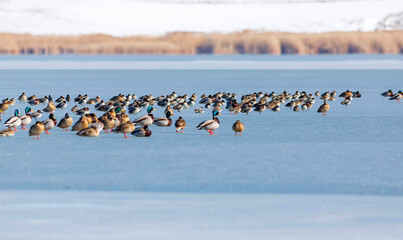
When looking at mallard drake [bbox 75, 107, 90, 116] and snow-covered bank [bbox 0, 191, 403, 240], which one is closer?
snow-covered bank [bbox 0, 191, 403, 240]

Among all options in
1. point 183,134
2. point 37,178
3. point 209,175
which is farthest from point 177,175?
point 183,134

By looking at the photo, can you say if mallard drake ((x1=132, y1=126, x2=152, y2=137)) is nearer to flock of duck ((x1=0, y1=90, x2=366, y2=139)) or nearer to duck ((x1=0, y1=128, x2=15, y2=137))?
flock of duck ((x1=0, y1=90, x2=366, y2=139))

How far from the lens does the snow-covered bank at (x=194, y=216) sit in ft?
31.2

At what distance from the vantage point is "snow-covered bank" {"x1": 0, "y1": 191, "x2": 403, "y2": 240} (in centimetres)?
950

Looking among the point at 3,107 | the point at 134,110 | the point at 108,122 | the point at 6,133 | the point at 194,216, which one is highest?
the point at 194,216

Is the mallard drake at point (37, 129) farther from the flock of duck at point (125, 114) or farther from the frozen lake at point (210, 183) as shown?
the frozen lake at point (210, 183)

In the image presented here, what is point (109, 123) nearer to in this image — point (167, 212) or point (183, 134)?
point (183, 134)

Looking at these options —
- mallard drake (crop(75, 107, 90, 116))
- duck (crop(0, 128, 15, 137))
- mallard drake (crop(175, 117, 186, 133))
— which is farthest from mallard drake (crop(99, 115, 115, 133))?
mallard drake (crop(75, 107, 90, 116))

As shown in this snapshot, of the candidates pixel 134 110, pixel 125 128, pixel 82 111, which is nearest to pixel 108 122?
pixel 125 128

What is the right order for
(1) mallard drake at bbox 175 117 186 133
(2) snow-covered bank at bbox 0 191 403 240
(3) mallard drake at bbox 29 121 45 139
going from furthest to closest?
(1) mallard drake at bbox 175 117 186 133 → (3) mallard drake at bbox 29 121 45 139 → (2) snow-covered bank at bbox 0 191 403 240

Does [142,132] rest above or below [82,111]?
above

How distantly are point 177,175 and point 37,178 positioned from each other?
8.00ft

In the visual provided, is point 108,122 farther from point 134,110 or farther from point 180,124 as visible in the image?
point 134,110

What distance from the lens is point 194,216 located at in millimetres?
10445
